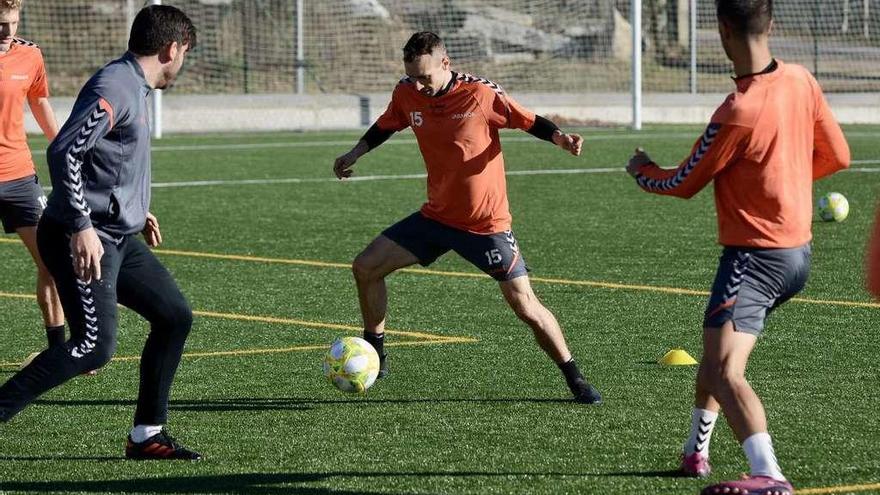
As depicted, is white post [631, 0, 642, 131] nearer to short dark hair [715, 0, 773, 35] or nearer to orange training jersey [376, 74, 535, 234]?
orange training jersey [376, 74, 535, 234]

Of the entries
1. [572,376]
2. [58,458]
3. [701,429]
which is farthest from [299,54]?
[701,429]

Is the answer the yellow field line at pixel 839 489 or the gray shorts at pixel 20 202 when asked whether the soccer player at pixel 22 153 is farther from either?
the yellow field line at pixel 839 489

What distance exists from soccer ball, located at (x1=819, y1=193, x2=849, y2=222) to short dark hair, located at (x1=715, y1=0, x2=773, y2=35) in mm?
11183

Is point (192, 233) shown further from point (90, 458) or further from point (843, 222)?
point (90, 458)

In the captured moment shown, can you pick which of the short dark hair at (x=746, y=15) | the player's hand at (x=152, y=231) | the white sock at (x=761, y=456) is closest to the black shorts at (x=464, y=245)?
the player's hand at (x=152, y=231)

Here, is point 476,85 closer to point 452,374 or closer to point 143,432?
point 452,374

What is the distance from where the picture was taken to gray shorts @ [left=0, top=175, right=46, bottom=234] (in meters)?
9.66

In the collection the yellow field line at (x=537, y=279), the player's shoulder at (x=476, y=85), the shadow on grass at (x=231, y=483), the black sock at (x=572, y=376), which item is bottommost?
the yellow field line at (x=537, y=279)

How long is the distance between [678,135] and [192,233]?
1505cm

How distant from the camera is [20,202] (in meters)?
9.70

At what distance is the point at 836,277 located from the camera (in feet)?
42.7

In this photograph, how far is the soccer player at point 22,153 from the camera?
31.8ft

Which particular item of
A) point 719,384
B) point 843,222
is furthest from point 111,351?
point 843,222

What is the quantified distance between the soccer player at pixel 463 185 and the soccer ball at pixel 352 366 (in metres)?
0.52
